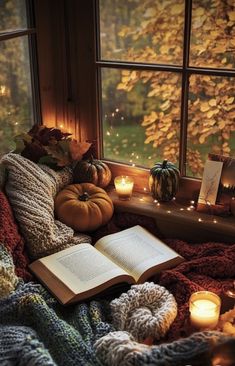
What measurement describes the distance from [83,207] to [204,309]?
0.53m

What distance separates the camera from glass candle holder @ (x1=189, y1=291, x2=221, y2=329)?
1.22 metres

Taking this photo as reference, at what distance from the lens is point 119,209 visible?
1.73 meters

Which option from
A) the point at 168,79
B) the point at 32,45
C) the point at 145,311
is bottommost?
the point at 145,311

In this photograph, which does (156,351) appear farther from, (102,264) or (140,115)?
(140,115)

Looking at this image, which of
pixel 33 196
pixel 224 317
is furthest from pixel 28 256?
pixel 224 317

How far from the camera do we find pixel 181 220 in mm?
1630

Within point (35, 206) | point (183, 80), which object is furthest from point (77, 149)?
point (183, 80)

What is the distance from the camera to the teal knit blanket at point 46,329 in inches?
43.0

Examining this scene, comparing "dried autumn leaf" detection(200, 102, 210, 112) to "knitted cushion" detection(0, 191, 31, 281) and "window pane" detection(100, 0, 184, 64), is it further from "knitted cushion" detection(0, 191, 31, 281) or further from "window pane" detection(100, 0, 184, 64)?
"knitted cushion" detection(0, 191, 31, 281)

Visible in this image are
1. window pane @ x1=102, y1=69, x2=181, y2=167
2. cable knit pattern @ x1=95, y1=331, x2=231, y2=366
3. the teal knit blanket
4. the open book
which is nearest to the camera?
cable knit pattern @ x1=95, y1=331, x2=231, y2=366

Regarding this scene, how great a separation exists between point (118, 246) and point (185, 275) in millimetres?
218

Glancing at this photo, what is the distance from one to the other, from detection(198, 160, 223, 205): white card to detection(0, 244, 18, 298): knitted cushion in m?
0.65

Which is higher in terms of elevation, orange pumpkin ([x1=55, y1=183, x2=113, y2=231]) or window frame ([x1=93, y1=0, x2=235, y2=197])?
window frame ([x1=93, y1=0, x2=235, y2=197])

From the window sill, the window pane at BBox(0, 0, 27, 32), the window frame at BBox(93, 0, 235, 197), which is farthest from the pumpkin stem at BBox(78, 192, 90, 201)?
the window pane at BBox(0, 0, 27, 32)
